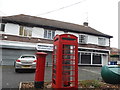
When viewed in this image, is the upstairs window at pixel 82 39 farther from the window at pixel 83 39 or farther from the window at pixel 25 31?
the window at pixel 25 31

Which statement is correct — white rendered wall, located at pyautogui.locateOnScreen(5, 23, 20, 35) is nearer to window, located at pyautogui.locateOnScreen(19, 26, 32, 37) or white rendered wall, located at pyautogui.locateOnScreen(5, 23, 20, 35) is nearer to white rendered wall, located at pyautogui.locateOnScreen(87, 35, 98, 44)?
window, located at pyautogui.locateOnScreen(19, 26, 32, 37)

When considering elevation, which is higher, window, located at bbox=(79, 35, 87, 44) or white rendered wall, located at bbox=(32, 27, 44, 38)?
white rendered wall, located at bbox=(32, 27, 44, 38)

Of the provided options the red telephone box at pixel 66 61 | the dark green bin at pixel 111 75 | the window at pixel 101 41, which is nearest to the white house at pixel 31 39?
the window at pixel 101 41

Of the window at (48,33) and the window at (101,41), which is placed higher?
the window at (48,33)

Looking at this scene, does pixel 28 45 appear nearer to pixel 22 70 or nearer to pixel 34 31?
pixel 34 31

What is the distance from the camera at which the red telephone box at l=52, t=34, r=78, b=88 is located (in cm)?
461

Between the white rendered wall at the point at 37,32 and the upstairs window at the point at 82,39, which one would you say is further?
the upstairs window at the point at 82,39

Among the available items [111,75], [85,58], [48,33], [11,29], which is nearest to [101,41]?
[85,58]

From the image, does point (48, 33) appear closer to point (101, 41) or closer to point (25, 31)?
point (25, 31)

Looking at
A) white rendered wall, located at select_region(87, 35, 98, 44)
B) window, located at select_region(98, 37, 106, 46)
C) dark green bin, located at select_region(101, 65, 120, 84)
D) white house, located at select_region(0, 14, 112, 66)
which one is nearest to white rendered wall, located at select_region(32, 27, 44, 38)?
white house, located at select_region(0, 14, 112, 66)

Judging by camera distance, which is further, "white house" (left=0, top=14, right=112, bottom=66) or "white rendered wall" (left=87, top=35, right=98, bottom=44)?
"white rendered wall" (left=87, top=35, right=98, bottom=44)

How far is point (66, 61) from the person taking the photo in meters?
5.06

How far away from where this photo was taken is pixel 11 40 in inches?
596

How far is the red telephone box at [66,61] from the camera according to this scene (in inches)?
182
